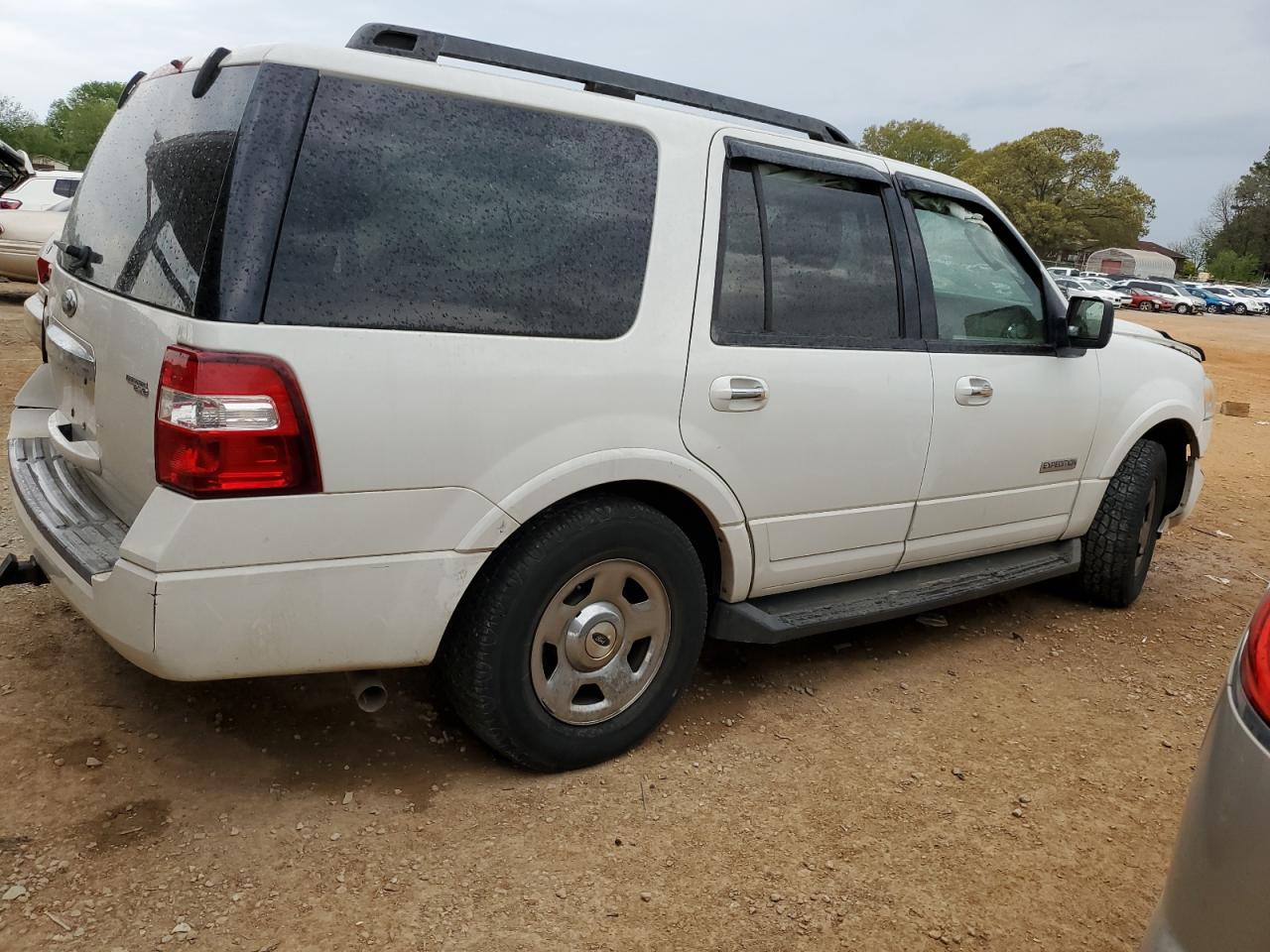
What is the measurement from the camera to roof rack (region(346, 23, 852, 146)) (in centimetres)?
267

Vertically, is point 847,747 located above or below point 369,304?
below

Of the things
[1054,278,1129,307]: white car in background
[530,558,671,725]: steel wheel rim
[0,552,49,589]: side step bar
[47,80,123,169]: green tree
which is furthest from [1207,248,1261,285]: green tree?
[0,552,49,589]: side step bar

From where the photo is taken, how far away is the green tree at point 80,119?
226 ft

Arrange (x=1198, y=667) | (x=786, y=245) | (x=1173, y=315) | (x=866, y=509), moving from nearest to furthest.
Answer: (x=786, y=245) → (x=866, y=509) → (x=1198, y=667) → (x=1173, y=315)

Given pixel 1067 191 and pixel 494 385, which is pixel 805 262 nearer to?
pixel 494 385

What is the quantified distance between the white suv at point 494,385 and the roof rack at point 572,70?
0.01 metres

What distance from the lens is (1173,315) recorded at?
46.6 metres

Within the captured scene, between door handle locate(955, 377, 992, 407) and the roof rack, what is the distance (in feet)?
3.18

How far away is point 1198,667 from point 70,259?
14.8ft

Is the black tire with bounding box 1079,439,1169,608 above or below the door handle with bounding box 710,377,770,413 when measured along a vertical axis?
below

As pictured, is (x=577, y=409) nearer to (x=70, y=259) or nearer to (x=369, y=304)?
(x=369, y=304)

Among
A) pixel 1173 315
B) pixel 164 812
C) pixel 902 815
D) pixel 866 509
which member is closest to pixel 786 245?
pixel 866 509

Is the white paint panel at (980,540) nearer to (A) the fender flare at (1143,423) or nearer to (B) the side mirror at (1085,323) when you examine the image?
(A) the fender flare at (1143,423)

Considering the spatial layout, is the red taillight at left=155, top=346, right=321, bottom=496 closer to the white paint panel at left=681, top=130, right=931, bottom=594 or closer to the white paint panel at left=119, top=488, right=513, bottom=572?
the white paint panel at left=119, top=488, right=513, bottom=572
